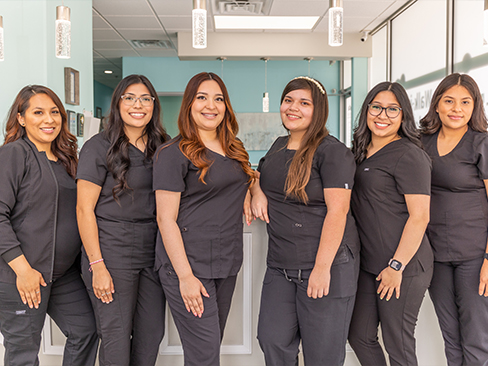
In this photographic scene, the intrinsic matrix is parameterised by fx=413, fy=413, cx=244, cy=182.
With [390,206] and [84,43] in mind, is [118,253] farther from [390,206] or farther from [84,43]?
[84,43]

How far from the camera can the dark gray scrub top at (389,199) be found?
5.38 feet

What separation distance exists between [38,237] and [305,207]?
1081 millimetres

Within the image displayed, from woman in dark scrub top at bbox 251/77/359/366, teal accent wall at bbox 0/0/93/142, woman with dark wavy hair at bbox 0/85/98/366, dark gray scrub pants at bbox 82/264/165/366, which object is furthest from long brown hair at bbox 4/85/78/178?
teal accent wall at bbox 0/0/93/142

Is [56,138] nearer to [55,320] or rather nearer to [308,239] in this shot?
[55,320]

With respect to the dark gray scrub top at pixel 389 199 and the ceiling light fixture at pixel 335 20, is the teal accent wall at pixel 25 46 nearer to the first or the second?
the ceiling light fixture at pixel 335 20

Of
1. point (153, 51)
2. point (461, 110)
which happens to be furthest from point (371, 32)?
point (461, 110)

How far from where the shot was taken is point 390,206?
168 cm

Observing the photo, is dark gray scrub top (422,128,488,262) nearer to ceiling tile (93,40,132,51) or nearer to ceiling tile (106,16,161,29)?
ceiling tile (106,16,161,29)

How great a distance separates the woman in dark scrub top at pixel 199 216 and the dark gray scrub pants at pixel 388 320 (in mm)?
588

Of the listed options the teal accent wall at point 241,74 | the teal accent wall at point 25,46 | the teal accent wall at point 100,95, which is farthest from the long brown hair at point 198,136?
the teal accent wall at point 100,95

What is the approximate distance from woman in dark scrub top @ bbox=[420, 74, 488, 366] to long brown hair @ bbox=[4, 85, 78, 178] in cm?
163

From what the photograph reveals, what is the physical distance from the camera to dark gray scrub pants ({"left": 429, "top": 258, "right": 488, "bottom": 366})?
176cm

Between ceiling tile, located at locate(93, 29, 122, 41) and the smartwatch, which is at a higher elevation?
ceiling tile, located at locate(93, 29, 122, 41)

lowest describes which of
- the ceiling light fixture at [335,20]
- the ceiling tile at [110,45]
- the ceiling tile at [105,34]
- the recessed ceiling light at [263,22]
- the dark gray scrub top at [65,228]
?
the dark gray scrub top at [65,228]
